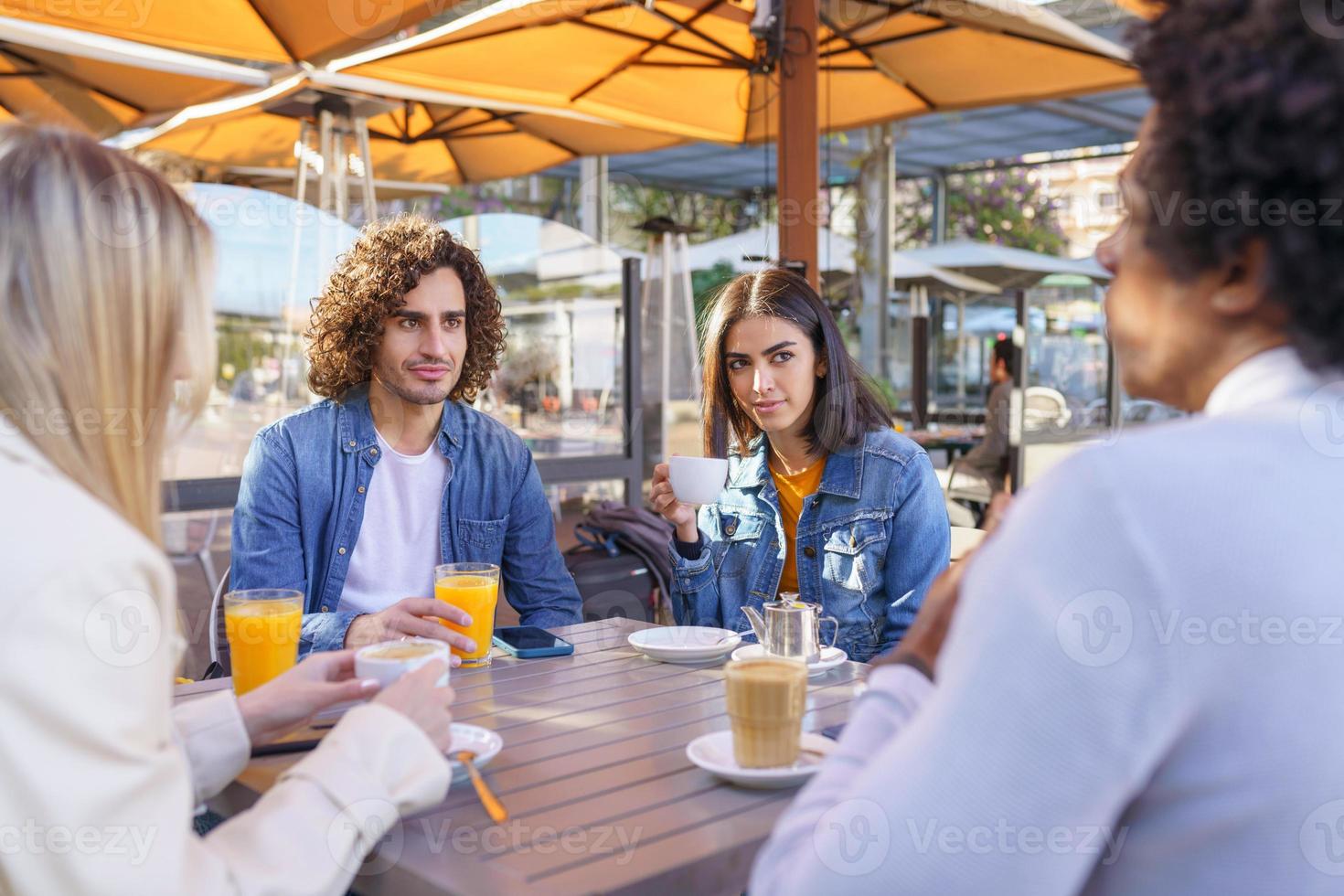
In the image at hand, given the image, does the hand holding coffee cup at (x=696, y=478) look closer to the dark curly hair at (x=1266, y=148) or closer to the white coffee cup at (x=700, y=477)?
the white coffee cup at (x=700, y=477)

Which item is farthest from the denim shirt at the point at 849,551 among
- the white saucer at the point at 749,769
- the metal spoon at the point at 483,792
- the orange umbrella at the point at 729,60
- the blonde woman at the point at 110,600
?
the orange umbrella at the point at 729,60

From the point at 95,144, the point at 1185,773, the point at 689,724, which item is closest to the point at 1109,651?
the point at 1185,773

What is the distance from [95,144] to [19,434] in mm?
330

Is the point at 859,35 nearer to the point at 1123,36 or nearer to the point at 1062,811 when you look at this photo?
the point at 1123,36

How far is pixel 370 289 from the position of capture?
281 cm

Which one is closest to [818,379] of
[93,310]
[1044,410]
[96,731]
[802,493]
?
[802,493]

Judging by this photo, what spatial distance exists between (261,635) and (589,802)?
0.69 metres

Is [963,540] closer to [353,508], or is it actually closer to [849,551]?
[849,551]

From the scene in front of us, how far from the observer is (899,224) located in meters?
19.8

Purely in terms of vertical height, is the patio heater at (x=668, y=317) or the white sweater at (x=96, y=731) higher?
the patio heater at (x=668, y=317)

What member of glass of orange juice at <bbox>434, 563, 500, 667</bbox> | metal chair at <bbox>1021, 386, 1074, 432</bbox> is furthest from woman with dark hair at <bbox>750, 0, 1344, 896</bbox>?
metal chair at <bbox>1021, 386, 1074, 432</bbox>

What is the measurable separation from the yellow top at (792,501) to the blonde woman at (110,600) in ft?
4.90

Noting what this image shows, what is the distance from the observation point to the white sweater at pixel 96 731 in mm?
951

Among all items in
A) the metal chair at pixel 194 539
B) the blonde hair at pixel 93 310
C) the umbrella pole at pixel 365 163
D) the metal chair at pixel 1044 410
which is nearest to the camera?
the blonde hair at pixel 93 310
